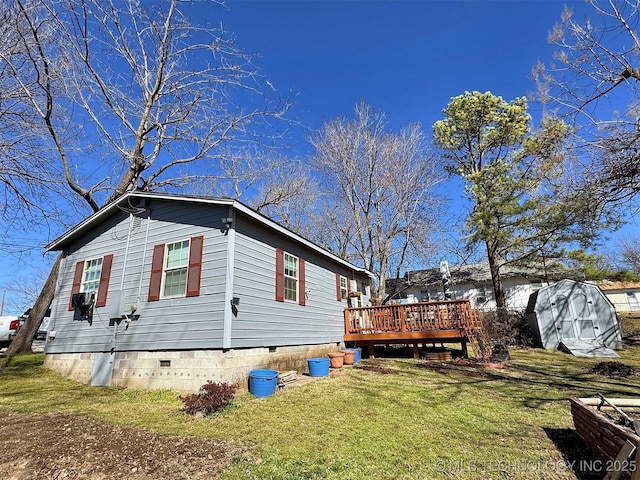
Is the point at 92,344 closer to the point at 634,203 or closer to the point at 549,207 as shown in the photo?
the point at 634,203

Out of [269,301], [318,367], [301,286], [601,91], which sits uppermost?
[601,91]

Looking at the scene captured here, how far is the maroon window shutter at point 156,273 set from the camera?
24.8ft

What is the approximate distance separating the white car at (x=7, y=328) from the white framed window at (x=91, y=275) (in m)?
8.51

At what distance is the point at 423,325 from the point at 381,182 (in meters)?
9.89

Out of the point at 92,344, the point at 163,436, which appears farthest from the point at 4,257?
the point at 163,436

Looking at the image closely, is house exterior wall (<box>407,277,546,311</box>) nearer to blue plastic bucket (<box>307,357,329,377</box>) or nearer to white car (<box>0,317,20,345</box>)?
blue plastic bucket (<box>307,357,329,377</box>)

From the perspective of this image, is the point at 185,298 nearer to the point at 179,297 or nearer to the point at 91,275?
the point at 179,297

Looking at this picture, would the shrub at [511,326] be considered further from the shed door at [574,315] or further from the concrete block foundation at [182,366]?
the concrete block foundation at [182,366]

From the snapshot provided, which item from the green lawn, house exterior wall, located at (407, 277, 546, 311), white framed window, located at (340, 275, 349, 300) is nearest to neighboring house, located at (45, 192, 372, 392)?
the green lawn

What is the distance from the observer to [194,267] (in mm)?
7215

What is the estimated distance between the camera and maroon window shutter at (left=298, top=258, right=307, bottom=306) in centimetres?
962

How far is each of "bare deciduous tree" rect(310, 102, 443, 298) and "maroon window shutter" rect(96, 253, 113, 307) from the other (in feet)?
42.1

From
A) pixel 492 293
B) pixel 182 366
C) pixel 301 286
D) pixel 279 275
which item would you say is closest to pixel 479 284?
pixel 492 293

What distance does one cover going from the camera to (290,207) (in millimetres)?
20641
